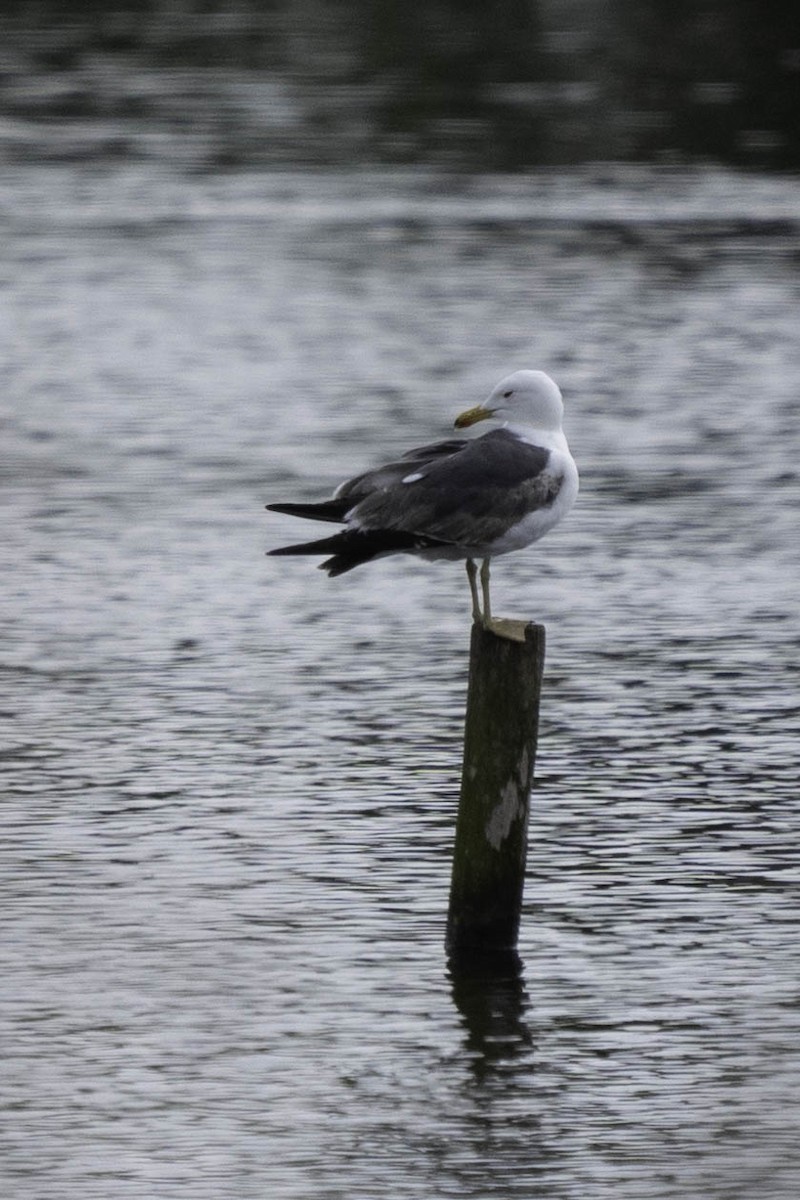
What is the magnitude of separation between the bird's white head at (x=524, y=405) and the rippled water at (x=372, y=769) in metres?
1.64

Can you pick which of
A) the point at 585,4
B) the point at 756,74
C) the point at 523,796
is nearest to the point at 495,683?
the point at 523,796

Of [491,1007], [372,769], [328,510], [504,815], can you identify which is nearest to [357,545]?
[328,510]

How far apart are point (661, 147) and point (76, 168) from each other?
20.1 feet

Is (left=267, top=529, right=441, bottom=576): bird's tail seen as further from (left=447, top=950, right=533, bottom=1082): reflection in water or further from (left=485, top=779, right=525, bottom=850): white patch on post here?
(left=447, top=950, right=533, bottom=1082): reflection in water

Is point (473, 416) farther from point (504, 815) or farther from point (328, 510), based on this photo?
point (504, 815)

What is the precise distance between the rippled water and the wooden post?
0.19 meters

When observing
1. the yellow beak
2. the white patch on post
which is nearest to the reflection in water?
the white patch on post

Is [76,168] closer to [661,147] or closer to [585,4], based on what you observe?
[661,147]

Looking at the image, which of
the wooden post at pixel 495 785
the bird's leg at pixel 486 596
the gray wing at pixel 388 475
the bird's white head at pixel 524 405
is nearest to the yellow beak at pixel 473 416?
the bird's white head at pixel 524 405

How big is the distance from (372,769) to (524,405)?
8.44ft

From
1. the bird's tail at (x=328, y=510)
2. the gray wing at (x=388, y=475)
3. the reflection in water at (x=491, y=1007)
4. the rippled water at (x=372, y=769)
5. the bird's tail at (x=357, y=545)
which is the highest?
the gray wing at (x=388, y=475)

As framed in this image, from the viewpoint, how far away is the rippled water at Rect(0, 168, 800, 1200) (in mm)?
7188

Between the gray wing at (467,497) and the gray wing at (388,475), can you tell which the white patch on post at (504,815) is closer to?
the gray wing at (467,497)

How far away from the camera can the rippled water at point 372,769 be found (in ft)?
23.6
